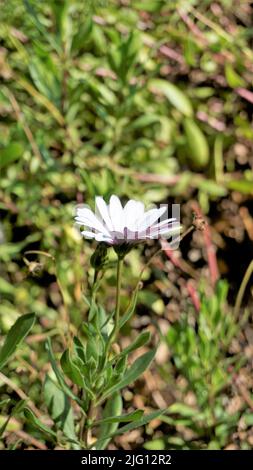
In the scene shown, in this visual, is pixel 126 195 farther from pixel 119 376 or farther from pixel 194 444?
pixel 119 376

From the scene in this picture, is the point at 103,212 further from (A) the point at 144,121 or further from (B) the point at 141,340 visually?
(A) the point at 144,121

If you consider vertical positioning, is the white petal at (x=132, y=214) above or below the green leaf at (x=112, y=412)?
above

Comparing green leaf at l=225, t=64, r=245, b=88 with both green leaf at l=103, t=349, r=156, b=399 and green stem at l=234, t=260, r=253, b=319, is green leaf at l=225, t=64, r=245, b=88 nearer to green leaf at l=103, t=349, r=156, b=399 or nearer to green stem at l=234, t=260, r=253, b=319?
green stem at l=234, t=260, r=253, b=319

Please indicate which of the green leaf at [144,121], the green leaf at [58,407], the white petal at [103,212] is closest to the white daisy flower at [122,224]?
the white petal at [103,212]

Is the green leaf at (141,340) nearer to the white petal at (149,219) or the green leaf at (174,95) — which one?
the white petal at (149,219)

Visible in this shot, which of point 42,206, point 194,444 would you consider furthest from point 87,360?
point 42,206

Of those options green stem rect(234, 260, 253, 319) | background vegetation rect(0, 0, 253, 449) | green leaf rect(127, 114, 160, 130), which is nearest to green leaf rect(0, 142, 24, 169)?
background vegetation rect(0, 0, 253, 449)
